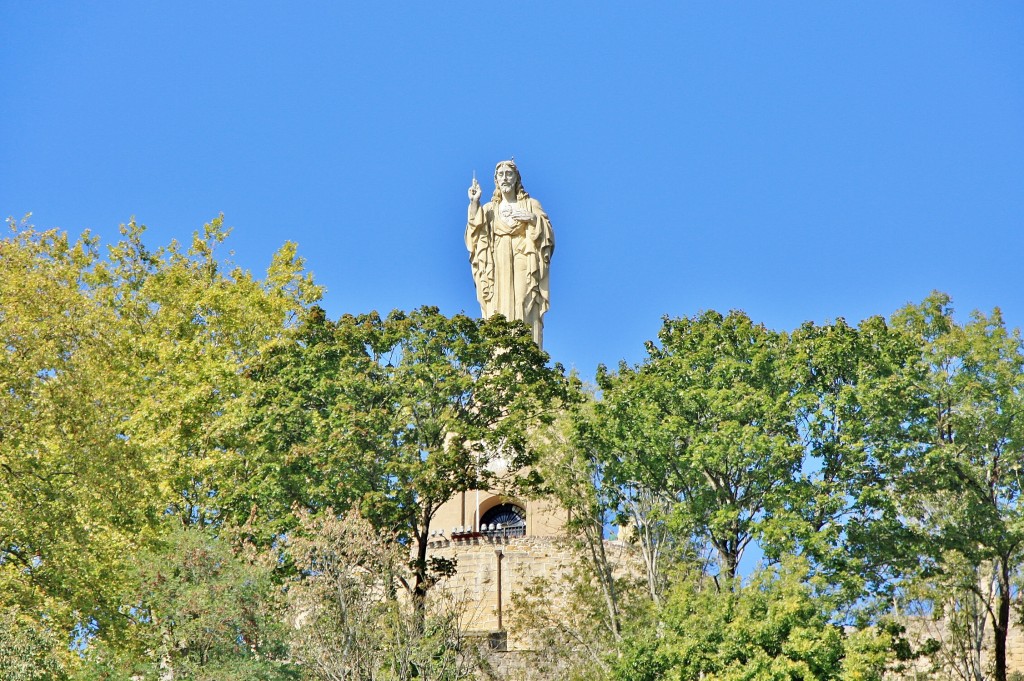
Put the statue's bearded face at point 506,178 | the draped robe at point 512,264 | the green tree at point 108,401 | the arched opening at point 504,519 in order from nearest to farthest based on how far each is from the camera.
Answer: the green tree at point 108,401 → the arched opening at point 504,519 → the draped robe at point 512,264 → the statue's bearded face at point 506,178

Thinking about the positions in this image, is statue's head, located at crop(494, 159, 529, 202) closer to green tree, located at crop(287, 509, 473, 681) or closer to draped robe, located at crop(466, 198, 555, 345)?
draped robe, located at crop(466, 198, 555, 345)

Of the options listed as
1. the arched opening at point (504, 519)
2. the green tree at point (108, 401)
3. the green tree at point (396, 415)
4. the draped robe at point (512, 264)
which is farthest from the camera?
the draped robe at point (512, 264)

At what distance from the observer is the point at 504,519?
42844 mm

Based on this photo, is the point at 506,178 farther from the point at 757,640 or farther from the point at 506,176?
the point at 757,640

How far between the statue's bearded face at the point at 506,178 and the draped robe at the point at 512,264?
0.63 m

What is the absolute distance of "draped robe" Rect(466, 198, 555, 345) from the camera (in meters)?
42.6

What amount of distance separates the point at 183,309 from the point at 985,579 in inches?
680

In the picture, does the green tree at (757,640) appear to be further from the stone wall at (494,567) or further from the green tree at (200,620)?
the stone wall at (494,567)

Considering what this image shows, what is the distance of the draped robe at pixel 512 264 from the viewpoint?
42562mm

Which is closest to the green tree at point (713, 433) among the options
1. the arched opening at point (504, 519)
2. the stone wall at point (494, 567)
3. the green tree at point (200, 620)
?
the stone wall at point (494, 567)

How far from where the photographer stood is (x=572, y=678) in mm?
28875

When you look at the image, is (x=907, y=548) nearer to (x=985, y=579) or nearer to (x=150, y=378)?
(x=985, y=579)

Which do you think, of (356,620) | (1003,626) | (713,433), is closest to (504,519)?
(713,433)

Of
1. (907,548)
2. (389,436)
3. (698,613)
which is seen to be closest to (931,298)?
(907,548)
